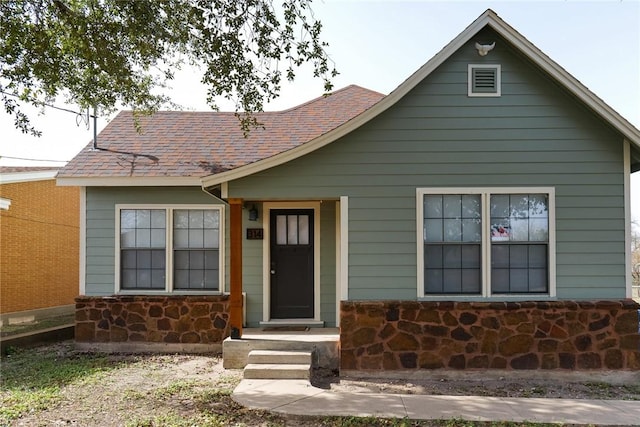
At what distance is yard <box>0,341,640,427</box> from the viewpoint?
16.4 feet

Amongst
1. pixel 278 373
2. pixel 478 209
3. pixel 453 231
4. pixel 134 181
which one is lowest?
pixel 278 373

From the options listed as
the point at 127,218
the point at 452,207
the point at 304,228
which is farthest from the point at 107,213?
the point at 452,207

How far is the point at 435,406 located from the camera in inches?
215

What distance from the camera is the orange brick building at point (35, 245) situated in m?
12.9

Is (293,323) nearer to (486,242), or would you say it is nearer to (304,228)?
(304,228)

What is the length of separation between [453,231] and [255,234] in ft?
11.9

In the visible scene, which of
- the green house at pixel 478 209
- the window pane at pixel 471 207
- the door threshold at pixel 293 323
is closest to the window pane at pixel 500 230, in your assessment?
the green house at pixel 478 209

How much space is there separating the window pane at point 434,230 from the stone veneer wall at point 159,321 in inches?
147

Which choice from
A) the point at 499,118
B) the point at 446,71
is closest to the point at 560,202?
the point at 499,118

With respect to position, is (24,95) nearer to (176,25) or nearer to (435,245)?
(176,25)

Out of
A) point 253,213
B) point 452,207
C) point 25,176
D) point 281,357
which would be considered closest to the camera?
point 281,357

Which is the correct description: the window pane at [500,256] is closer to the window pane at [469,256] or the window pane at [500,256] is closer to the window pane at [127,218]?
the window pane at [469,256]

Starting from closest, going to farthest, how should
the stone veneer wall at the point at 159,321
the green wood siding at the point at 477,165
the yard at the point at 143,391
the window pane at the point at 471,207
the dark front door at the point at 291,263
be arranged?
the yard at the point at 143,391, the green wood siding at the point at 477,165, the window pane at the point at 471,207, the stone veneer wall at the point at 159,321, the dark front door at the point at 291,263

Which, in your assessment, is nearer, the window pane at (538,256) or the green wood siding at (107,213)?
the window pane at (538,256)
